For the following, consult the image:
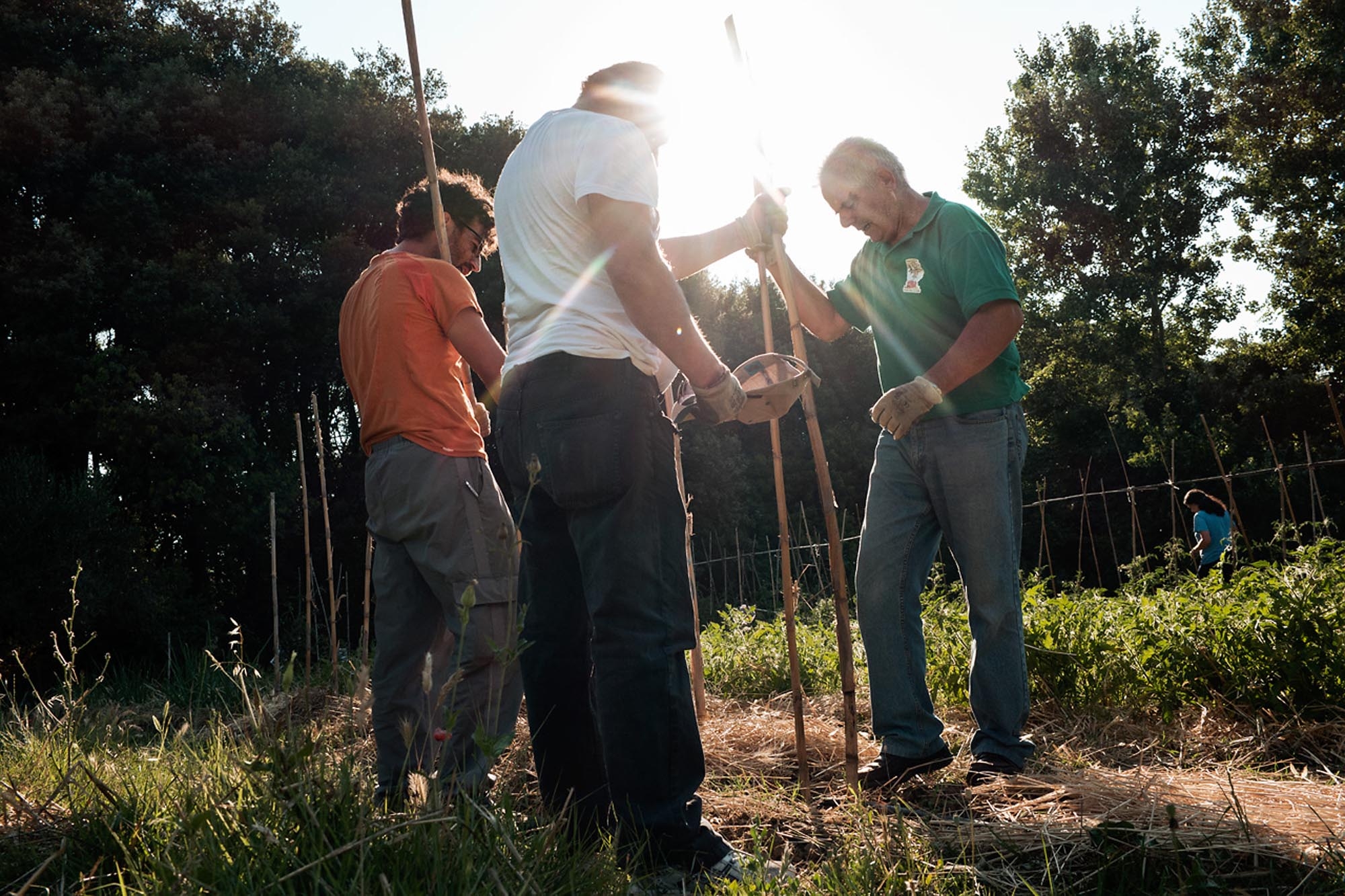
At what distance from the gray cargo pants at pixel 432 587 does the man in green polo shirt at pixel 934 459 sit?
3.21ft

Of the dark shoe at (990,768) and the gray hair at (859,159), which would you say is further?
the gray hair at (859,159)

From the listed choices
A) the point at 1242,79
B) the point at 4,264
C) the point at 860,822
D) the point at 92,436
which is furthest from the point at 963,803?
the point at 1242,79

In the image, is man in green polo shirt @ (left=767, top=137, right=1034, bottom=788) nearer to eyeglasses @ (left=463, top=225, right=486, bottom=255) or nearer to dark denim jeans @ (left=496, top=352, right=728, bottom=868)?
dark denim jeans @ (left=496, top=352, right=728, bottom=868)

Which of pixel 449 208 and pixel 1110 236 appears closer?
pixel 449 208

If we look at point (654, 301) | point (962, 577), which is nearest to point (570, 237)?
point (654, 301)

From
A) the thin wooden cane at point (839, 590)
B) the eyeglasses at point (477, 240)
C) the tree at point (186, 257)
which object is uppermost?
the tree at point (186, 257)

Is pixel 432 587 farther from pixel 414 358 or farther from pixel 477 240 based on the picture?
pixel 477 240

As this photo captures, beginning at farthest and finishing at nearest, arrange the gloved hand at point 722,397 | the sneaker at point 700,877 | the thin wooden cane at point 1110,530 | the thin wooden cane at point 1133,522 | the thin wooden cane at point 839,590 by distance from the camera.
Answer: the thin wooden cane at point 1110,530, the thin wooden cane at point 1133,522, the thin wooden cane at point 839,590, the gloved hand at point 722,397, the sneaker at point 700,877

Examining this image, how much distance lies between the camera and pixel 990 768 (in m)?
2.49

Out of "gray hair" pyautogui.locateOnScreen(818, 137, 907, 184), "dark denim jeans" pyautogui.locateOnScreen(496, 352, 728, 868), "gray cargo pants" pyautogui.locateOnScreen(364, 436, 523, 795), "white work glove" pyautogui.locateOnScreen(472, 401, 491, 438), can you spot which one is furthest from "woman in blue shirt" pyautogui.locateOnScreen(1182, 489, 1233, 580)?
"dark denim jeans" pyautogui.locateOnScreen(496, 352, 728, 868)

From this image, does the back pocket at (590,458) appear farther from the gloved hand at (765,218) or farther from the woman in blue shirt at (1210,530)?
the woman in blue shirt at (1210,530)

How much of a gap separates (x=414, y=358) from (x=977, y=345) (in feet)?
4.80

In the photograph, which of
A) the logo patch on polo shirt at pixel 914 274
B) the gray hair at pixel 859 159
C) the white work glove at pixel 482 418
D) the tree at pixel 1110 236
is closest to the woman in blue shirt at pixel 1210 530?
the logo patch on polo shirt at pixel 914 274

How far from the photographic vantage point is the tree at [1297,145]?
15.2 meters
